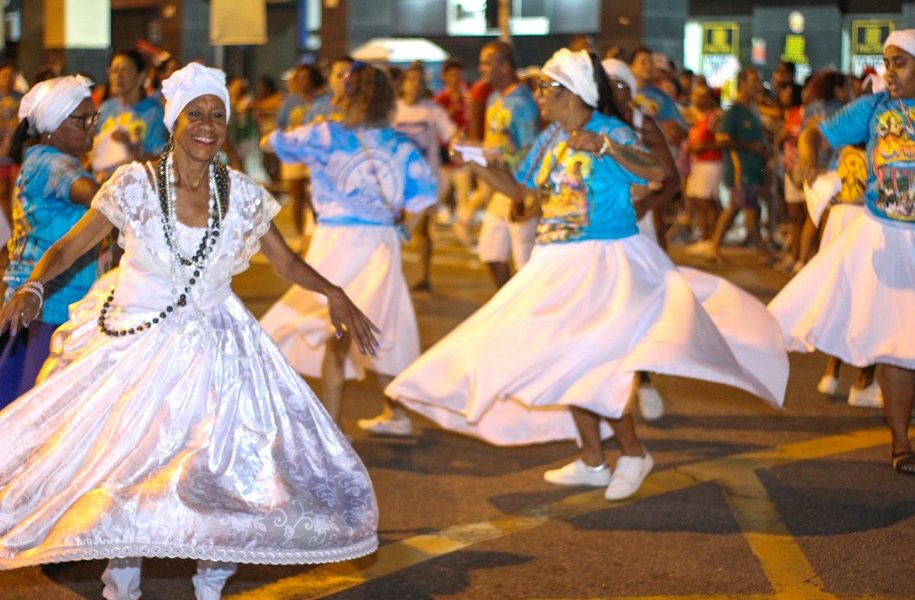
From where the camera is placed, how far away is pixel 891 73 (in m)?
7.65

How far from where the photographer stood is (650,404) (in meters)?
9.24

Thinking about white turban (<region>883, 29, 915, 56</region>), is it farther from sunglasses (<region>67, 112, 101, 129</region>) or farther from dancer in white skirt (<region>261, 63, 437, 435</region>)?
sunglasses (<region>67, 112, 101, 129</region>)

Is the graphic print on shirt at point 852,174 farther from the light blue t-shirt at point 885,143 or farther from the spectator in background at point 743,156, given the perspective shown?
the spectator in background at point 743,156

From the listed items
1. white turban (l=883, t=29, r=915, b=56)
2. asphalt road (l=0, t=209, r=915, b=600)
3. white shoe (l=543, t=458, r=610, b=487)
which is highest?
white turban (l=883, t=29, r=915, b=56)

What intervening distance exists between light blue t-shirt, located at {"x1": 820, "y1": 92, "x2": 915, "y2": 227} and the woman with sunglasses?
12.3 ft

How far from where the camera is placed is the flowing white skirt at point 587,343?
6988 millimetres

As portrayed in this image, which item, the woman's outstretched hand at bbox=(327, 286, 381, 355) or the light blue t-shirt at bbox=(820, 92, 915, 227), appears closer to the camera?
the woman's outstretched hand at bbox=(327, 286, 381, 355)

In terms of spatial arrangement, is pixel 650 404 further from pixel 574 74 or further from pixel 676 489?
pixel 574 74

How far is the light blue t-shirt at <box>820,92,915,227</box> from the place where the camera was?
25.2 feet

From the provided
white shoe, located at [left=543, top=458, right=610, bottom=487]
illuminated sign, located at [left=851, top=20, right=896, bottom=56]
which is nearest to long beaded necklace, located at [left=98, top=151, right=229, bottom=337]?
white shoe, located at [left=543, top=458, right=610, bottom=487]

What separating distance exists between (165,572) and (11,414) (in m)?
1.12

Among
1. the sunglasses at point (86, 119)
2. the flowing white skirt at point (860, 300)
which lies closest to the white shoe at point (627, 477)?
the flowing white skirt at point (860, 300)

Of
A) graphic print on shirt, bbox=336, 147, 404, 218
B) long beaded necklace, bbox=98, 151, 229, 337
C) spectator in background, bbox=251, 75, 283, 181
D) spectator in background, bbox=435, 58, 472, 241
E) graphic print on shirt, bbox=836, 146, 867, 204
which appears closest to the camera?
long beaded necklace, bbox=98, 151, 229, 337

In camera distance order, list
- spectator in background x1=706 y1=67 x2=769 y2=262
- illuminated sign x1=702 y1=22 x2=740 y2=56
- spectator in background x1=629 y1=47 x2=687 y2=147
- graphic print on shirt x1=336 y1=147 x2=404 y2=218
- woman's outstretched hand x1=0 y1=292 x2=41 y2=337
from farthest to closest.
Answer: illuminated sign x1=702 y1=22 x2=740 y2=56 < spectator in background x1=706 y1=67 x2=769 y2=262 < spectator in background x1=629 y1=47 x2=687 y2=147 < graphic print on shirt x1=336 y1=147 x2=404 y2=218 < woman's outstretched hand x1=0 y1=292 x2=41 y2=337
